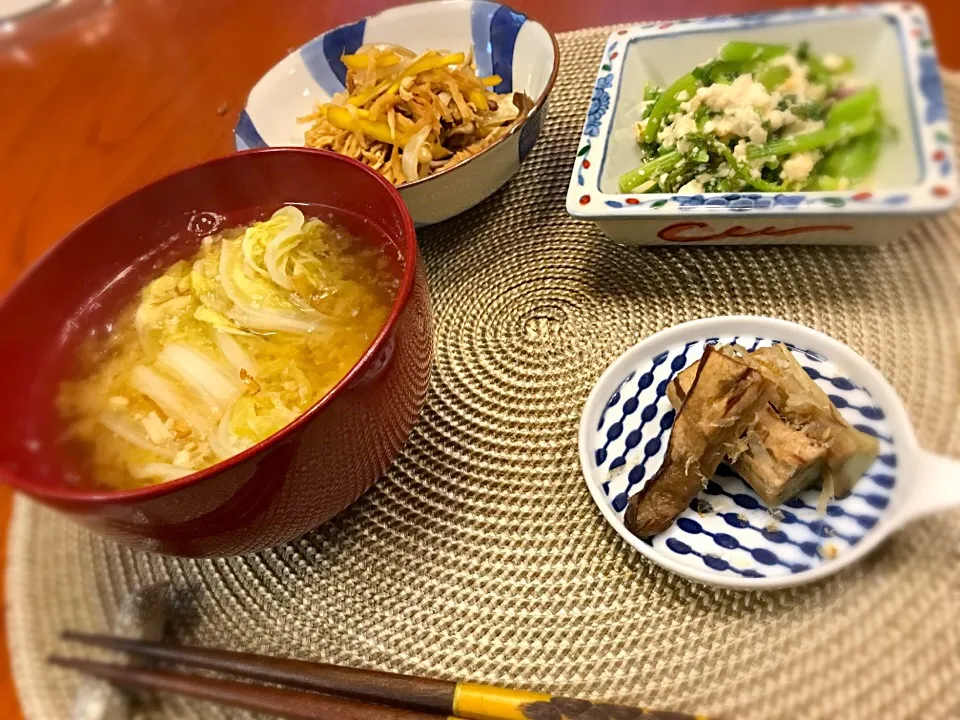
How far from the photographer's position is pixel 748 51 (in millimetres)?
742

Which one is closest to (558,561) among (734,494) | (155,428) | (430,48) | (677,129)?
(734,494)

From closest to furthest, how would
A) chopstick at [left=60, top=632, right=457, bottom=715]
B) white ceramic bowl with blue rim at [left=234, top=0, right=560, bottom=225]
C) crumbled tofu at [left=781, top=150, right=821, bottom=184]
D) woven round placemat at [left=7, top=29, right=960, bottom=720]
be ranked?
woven round placemat at [left=7, top=29, right=960, bottom=720] → chopstick at [left=60, top=632, right=457, bottom=715] → crumbled tofu at [left=781, top=150, right=821, bottom=184] → white ceramic bowl with blue rim at [left=234, top=0, right=560, bottom=225]

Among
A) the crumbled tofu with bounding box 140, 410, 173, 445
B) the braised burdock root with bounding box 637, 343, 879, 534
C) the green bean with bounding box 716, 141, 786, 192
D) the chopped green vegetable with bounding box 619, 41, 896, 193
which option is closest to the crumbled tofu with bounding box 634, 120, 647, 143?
the chopped green vegetable with bounding box 619, 41, 896, 193

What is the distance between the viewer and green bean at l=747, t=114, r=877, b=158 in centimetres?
62

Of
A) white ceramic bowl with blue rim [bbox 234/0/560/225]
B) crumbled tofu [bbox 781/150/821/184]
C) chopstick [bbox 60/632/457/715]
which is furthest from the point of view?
white ceramic bowl with blue rim [bbox 234/0/560/225]

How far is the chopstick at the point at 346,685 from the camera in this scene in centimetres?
54

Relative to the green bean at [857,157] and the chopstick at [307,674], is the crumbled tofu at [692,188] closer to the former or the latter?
the green bean at [857,157]

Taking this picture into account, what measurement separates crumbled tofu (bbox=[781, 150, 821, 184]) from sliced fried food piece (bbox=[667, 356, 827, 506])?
0.67 feet

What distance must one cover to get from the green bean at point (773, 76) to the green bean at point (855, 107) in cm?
8

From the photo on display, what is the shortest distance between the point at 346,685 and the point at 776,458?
1.32 ft

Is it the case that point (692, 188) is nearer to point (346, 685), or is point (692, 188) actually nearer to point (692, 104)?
point (692, 104)

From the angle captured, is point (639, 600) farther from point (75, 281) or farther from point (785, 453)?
point (75, 281)

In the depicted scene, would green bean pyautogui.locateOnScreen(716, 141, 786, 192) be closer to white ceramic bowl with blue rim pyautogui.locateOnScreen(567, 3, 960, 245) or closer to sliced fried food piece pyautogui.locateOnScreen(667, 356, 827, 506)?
white ceramic bowl with blue rim pyautogui.locateOnScreen(567, 3, 960, 245)

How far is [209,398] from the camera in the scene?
0.66 metres
